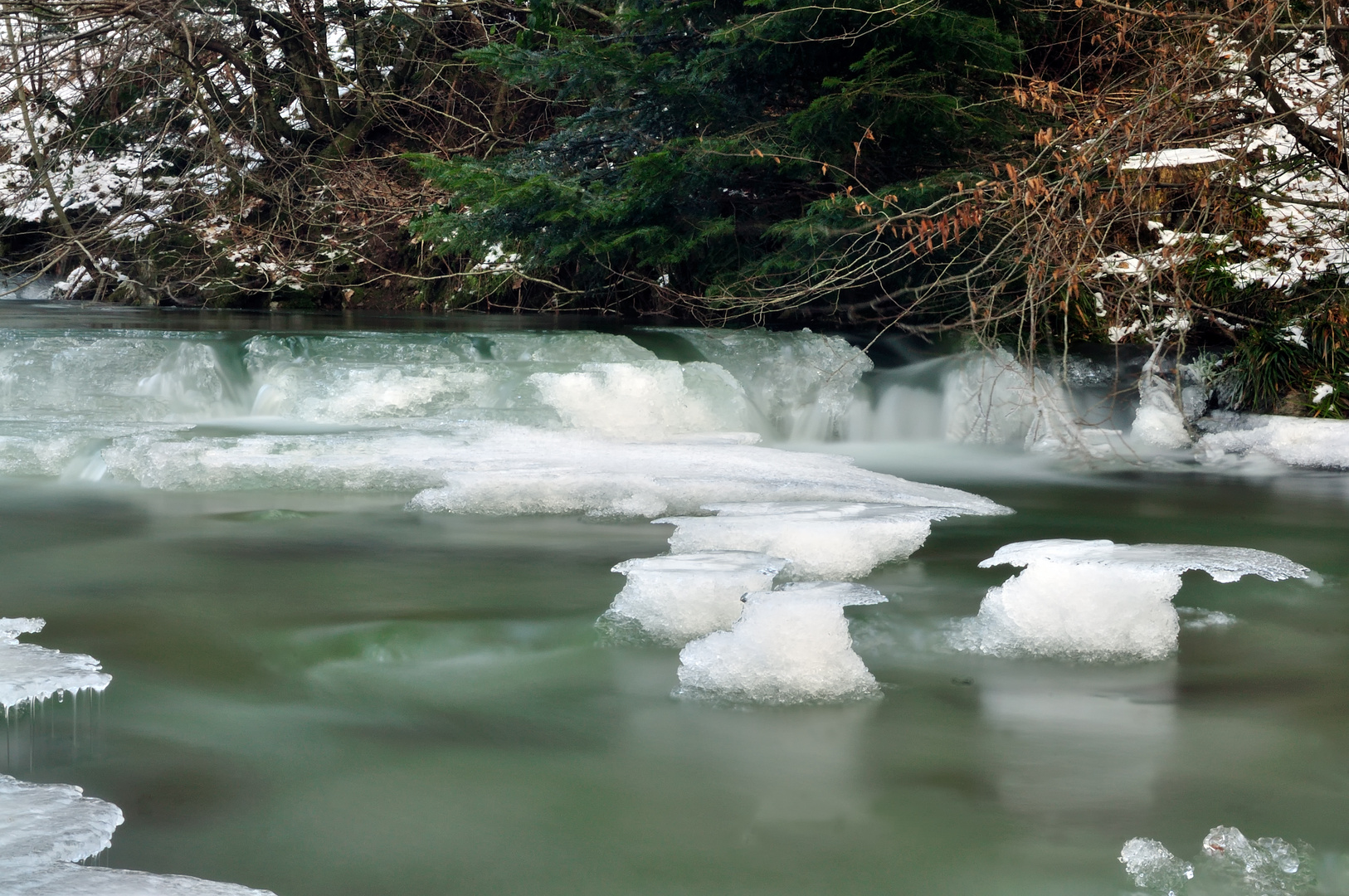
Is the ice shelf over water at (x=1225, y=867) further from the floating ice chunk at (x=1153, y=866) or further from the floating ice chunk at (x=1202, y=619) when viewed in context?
the floating ice chunk at (x=1202, y=619)

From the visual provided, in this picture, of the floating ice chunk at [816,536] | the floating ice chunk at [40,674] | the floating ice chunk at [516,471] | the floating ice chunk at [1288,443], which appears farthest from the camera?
the floating ice chunk at [1288,443]

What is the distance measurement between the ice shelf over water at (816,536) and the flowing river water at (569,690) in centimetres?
12

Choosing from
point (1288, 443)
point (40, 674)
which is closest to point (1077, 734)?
point (40, 674)

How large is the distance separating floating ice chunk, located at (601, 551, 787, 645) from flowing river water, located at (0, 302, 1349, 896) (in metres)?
0.10

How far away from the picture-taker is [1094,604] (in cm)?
304

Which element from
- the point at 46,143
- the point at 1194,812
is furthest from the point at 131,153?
the point at 1194,812

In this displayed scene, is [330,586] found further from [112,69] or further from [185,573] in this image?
[112,69]

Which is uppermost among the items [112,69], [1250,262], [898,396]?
[112,69]

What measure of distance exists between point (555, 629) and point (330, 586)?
0.81 m

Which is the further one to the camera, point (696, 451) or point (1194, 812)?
point (696, 451)

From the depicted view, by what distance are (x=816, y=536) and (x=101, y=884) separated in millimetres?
2179

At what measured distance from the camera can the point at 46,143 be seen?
12094mm

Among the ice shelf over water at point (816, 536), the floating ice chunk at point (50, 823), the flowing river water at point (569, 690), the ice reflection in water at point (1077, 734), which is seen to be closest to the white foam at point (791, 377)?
the flowing river water at point (569, 690)

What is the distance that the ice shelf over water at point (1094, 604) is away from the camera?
9.80 feet
